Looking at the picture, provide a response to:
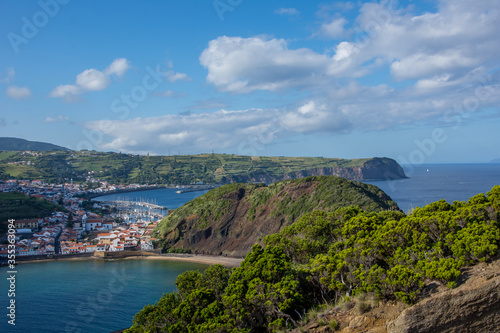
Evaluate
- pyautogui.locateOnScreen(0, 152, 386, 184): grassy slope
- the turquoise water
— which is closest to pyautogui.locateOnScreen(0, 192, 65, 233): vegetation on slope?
the turquoise water

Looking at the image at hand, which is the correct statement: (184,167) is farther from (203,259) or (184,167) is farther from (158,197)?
(203,259)

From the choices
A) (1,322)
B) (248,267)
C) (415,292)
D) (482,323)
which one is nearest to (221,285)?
(248,267)

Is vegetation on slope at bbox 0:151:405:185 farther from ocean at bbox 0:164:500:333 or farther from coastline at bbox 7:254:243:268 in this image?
ocean at bbox 0:164:500:333

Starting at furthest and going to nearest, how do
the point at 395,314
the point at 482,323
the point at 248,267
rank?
the point at 248,267
the point at 395,314
the point at 482,323

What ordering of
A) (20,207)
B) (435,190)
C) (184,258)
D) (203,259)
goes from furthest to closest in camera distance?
1. (435,190)
2. (20,207)
3. (184,258)
4. (203,259)

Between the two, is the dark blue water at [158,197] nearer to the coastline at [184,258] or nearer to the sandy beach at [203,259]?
the coastline at [184,258]

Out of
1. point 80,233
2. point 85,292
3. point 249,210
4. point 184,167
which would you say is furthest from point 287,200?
point 184,167

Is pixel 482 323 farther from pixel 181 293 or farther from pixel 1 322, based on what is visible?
pixel 1 322
